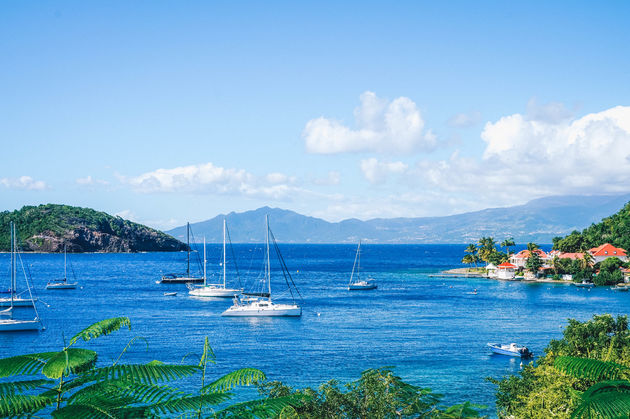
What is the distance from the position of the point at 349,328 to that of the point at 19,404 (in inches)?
2435

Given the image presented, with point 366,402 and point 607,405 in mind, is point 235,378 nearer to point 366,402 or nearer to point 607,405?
point 607,405

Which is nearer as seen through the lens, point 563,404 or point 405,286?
point 563,404

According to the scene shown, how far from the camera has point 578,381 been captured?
78.7 ft

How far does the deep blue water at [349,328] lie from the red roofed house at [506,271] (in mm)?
13397

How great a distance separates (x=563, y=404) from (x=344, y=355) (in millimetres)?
32459

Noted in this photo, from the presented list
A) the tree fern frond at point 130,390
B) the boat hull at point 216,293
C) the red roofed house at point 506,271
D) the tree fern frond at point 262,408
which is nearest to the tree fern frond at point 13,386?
the tree fern frond at point 130,390

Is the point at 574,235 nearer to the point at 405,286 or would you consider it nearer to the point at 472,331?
the point at 405,286

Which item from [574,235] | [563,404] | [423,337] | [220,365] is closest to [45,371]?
[563,404]

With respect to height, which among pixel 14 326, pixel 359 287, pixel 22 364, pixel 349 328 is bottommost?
pixel 349 328

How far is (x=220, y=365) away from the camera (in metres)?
48.0

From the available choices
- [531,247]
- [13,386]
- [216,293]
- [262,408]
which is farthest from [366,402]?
[531,247]

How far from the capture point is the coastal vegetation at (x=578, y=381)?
18.1 feet

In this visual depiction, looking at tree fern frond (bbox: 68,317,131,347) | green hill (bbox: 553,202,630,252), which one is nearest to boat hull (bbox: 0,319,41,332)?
tree fern frond (bbox: 68,317,131,347)

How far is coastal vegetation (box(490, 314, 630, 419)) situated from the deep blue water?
687 centimetres
